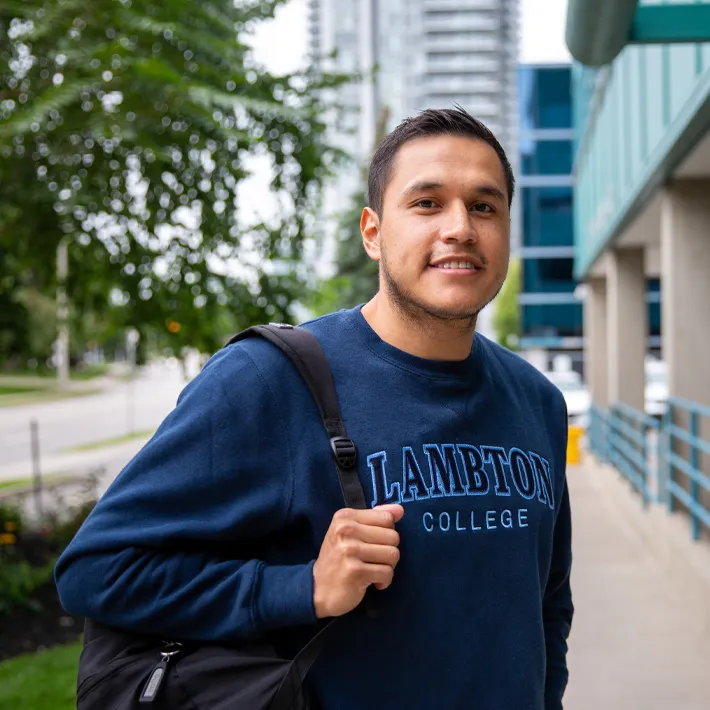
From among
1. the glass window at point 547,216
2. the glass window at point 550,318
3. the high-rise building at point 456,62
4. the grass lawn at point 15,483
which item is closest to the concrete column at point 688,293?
the grass lawn at point 15,483

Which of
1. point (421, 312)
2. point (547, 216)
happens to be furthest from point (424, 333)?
point (547, 216)

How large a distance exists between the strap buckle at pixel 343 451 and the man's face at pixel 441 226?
0.96ft

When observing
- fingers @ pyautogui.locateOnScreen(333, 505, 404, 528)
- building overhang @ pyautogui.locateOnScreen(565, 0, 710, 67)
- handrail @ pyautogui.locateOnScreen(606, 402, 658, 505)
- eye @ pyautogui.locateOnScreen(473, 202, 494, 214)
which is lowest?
handrail @ pyautogui.locateOnScreen(606, 402, 658, 505)

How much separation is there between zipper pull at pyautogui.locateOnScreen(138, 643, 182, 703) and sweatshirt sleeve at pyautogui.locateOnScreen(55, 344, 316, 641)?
26mm

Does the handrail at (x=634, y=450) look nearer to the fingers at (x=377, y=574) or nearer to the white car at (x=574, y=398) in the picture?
the white car at (x=574, y=398)

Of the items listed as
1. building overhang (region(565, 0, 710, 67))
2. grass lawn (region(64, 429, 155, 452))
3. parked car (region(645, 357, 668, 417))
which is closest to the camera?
building overhang (region(565, 0, 710, 67))

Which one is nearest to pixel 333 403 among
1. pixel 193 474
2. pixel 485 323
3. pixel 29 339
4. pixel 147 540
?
pixel 193 474

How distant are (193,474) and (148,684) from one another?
32cm

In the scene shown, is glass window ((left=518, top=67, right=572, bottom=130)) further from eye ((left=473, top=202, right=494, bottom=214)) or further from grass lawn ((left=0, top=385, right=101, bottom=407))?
eye ((left=473, top=202, right=494, bottom=214))

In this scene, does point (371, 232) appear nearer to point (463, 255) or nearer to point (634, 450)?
point (463, 255)

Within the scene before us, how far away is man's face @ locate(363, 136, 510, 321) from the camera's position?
155cm

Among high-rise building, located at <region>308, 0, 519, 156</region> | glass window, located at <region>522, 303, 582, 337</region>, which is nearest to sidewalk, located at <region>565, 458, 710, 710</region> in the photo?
glass window, located at <region>522, 303, 582, 337</region>

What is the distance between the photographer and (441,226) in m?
1.55

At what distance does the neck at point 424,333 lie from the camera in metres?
1.59
